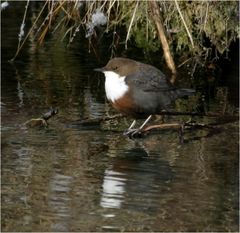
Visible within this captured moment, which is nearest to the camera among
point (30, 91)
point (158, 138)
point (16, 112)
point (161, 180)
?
point (161, 180)

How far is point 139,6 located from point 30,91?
1310mm

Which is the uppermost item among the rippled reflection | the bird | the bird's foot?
the bird

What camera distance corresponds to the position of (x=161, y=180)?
4.62m

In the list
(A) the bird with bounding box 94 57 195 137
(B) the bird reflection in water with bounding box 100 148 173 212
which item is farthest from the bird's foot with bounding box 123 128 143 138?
(B) the bird reflection in water with bounding box 100 148 173 212

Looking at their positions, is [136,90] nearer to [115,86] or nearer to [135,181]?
[115,86]

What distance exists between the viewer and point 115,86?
540 centimetres

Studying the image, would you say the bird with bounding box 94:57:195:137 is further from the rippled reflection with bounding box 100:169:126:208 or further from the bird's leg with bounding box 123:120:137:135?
the rippled reflection with bounding box 100:169:126:208

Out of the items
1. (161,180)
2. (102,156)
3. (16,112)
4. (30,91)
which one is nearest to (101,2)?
(30,91)

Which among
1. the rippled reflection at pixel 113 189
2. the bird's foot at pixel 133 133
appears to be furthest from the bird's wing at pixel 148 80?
the rippled reflection at pixel 113 189

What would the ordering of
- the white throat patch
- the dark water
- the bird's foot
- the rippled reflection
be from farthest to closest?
the bird's foot
the white throat patch
the rippled reflection
the dark water

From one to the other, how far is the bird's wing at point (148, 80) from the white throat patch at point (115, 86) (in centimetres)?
5

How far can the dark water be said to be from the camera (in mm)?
3941

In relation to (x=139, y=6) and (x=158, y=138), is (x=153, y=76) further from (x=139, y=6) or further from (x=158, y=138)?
(x=139, y=6)

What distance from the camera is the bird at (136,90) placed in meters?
5.38
